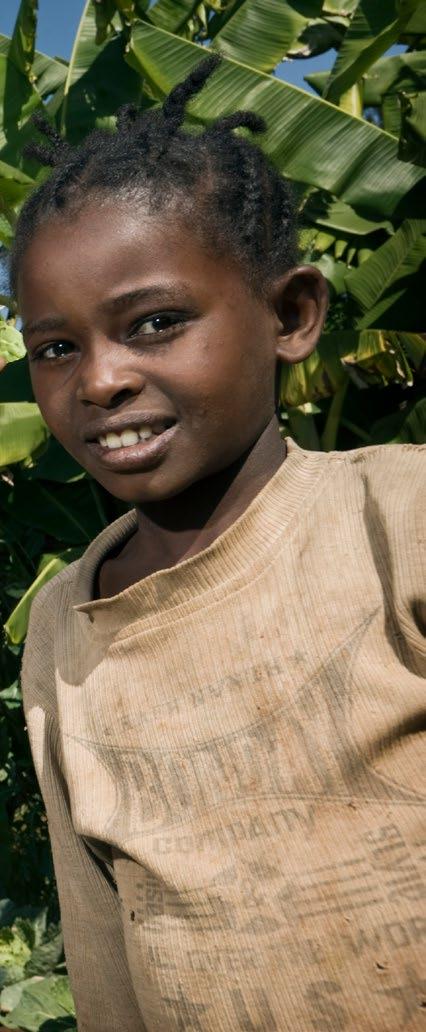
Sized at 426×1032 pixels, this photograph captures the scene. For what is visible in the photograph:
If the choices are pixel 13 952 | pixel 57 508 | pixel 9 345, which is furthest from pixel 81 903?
pixel 57 508

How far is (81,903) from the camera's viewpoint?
1645 millimetres

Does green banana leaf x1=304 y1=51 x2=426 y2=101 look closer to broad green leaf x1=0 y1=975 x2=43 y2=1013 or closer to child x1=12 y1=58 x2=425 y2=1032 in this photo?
child x1=12 y1=58 x2=425 y2=1032

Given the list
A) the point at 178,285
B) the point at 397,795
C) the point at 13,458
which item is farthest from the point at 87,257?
the point at 13,458

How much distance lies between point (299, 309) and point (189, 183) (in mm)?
215

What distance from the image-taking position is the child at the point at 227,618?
1208 millimetres

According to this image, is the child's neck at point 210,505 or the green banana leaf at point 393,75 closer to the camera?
the child's neck at point 210,505

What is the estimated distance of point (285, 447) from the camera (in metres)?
1.45

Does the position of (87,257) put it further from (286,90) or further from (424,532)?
(286,90)

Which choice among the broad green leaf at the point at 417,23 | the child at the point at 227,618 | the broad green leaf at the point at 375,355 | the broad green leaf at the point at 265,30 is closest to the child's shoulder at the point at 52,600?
the child at the point at 227,618

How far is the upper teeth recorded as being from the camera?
4.29 feet

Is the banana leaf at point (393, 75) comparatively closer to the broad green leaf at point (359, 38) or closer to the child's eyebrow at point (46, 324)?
the broad green leaf at point (359, 38)

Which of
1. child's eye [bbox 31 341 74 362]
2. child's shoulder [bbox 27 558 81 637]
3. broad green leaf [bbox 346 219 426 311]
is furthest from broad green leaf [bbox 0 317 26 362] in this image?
child's eye [bbox 31 341 74 362]

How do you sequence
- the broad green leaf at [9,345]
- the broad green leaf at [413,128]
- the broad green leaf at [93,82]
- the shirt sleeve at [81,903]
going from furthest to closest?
the broad green leaf at [93,82] → the broad green leaf at [9,345] → the broad green leaf at [413,128] → the shirt sleeve at [81,903]

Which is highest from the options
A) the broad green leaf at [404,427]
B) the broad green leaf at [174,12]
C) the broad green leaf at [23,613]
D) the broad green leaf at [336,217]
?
the broad green leaf at [174,12]
